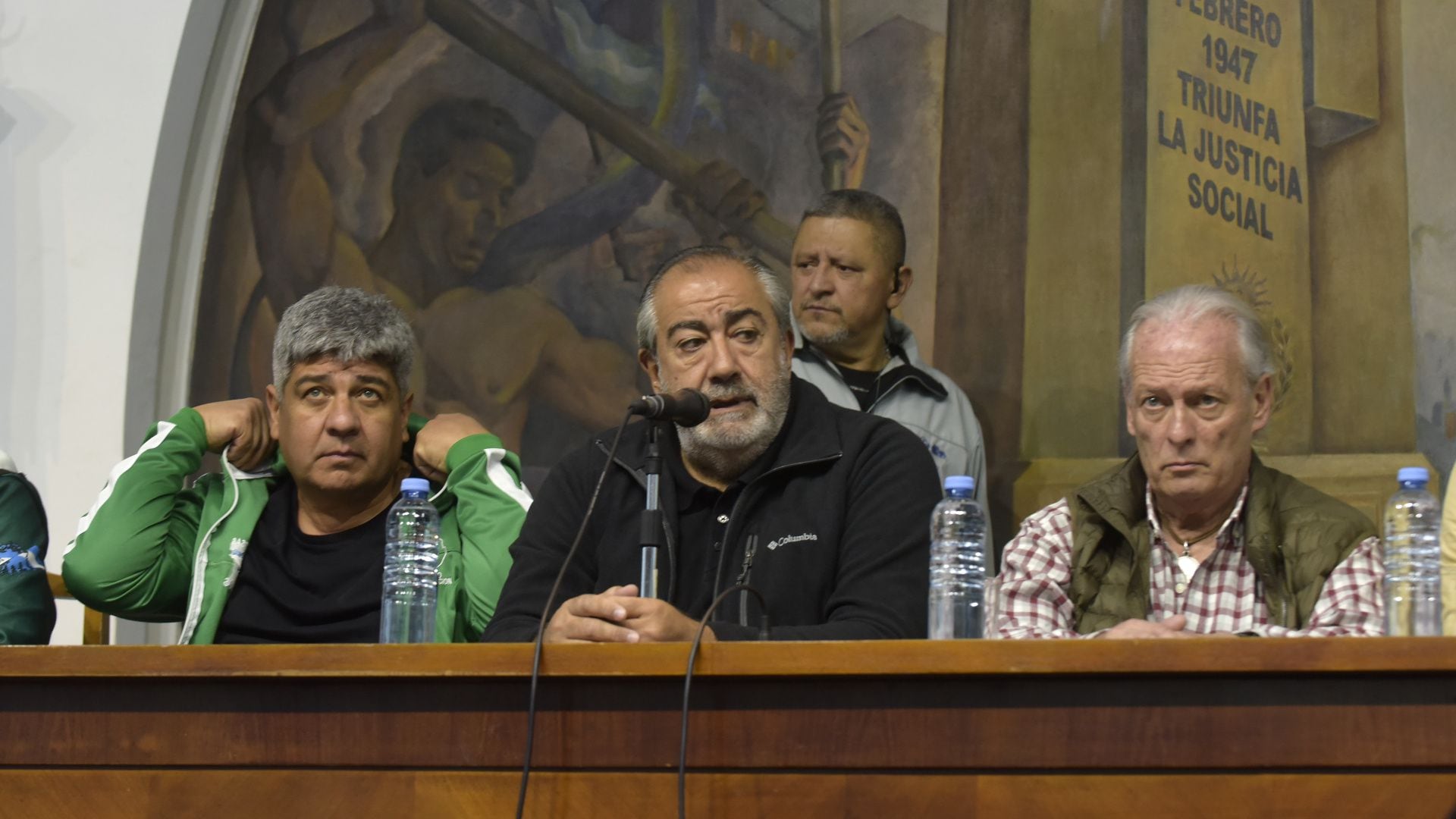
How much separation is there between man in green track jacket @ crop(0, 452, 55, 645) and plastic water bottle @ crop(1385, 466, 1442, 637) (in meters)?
2.18

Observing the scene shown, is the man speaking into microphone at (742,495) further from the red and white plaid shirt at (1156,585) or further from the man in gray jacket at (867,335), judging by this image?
the man in gray jacket at (867,335)

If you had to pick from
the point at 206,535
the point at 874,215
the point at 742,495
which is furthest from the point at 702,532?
the point at 874,215

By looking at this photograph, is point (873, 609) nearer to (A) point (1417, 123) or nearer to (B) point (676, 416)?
(B) point (676, 416)

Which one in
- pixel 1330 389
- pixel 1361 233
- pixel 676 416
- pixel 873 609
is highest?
pixel 1361 233

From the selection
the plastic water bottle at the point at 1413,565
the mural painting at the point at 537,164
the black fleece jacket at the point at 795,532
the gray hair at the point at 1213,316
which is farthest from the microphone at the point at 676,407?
the mural painting at the point at 537,164

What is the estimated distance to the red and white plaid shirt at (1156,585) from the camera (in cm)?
276

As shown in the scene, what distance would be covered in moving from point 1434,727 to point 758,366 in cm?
135

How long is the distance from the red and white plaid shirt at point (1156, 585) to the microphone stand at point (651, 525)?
0.61 metres

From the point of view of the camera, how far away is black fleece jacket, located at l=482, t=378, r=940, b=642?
2697 mm

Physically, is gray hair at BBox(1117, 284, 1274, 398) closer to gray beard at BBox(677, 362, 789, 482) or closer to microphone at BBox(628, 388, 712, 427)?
gray beard at BBox(677, 362, 789, 482)

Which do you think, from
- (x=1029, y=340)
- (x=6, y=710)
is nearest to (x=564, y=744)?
(x=6, y=710)

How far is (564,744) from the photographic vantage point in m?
2.09

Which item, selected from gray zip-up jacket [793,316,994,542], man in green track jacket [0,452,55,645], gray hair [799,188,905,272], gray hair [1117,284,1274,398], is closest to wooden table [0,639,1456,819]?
man in green track jacket [0,452,55,645]

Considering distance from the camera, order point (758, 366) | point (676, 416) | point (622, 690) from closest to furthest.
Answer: point (622, 690) → point (676, 416) → point (758, 366)
